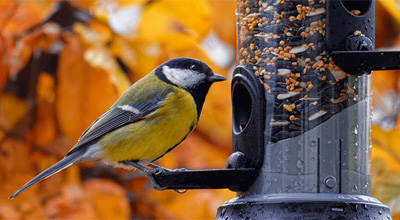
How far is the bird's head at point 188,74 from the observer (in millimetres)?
4348

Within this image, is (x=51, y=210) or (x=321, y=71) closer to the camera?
(x=321, y=71)

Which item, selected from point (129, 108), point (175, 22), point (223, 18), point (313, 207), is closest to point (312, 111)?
point (313, 207)

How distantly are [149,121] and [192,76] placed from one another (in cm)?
45

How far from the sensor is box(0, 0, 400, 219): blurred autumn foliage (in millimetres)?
4543

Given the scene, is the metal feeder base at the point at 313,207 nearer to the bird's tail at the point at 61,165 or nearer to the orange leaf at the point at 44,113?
the bird's tail at the point at 61,165

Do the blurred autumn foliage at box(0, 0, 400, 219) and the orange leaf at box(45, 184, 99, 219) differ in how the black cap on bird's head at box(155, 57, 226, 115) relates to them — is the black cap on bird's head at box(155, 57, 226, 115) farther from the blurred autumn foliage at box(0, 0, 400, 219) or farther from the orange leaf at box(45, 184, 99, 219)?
the orange leaf at box(45, 184, 99, 219)

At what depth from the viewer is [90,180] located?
4891mm

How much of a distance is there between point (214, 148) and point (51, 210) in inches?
53.8

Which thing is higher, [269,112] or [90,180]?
[269,112]

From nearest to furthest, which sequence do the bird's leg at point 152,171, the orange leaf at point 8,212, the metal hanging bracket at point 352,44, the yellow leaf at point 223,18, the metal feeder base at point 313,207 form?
the metal feeder base at point 313,207, the metal hanging bracket at point 352,44, the bird's leg at point 152,171, the orange leaf at point 8,212, the yellow leaf at point 223,18

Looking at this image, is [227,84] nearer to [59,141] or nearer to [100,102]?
[100,102]

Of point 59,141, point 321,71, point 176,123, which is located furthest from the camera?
point 59,141

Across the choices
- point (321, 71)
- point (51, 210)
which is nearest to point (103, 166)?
point (51, 210)

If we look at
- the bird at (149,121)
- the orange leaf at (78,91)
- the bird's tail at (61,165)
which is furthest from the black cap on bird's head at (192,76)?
the bird's tail at (61,165)
